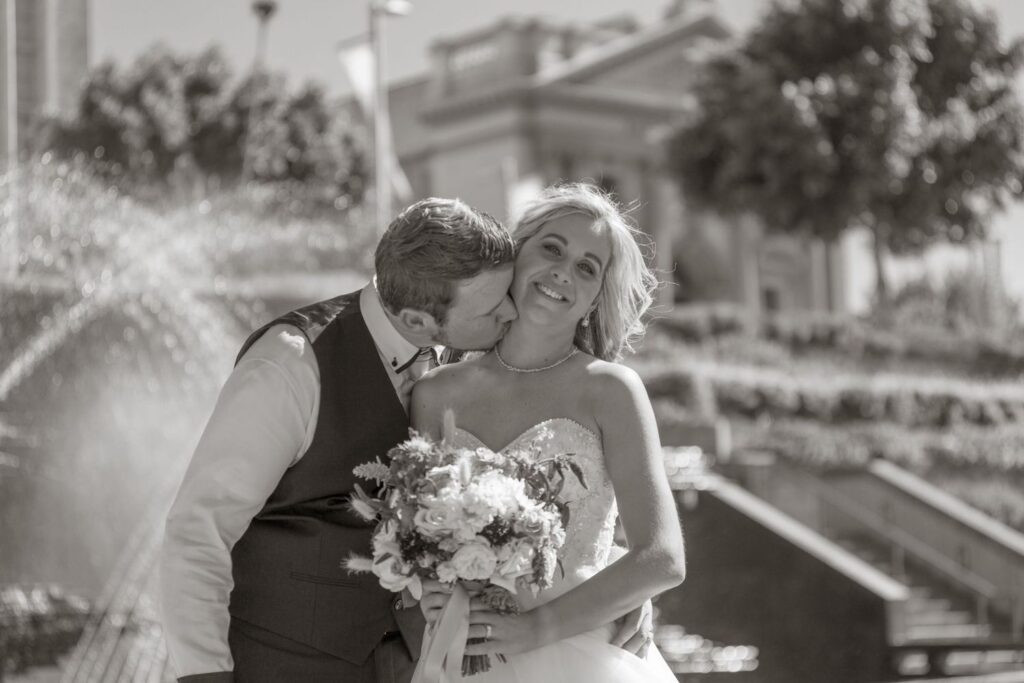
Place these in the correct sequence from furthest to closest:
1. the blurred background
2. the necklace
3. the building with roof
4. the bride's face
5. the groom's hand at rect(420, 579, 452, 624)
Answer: the building with roof, the blurred background, the necklace, the bride's face, the groom's hand at rect(420, 579, 452, 624)

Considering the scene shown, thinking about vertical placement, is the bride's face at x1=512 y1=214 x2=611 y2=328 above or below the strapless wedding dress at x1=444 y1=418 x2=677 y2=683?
above

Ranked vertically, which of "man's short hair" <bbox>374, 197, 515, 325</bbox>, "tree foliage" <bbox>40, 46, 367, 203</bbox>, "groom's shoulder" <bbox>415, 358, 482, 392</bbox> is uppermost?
"tree foliage" <bbox>40, 46, 367, 203</bbox>

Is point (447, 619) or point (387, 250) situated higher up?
point (387, 250)

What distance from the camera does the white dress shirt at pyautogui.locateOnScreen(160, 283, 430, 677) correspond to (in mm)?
3875

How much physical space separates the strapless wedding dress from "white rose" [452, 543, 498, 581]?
412 millimetres

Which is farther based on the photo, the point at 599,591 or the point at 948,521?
the point at 948,521

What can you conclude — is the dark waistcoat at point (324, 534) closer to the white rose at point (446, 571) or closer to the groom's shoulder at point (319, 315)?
the groom's shoulder at point (319, 315)

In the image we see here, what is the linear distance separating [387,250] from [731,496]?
1412 centimetres

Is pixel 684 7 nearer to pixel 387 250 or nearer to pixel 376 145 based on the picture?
pixel 376 145

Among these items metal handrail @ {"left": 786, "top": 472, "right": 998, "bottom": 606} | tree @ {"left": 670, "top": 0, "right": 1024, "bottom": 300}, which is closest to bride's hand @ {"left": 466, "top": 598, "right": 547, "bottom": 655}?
metal handrail @ {"left": 786, "top": 472, "right": 998, "bottom": 606}

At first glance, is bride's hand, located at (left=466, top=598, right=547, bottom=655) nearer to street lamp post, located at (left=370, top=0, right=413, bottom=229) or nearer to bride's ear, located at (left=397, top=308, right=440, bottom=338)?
bride's ear, located at (left=397, top=308, right=440, bottom=338)

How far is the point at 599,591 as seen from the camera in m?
4.29

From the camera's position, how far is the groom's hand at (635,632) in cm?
452

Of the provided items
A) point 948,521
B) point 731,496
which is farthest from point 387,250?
point 948,521
